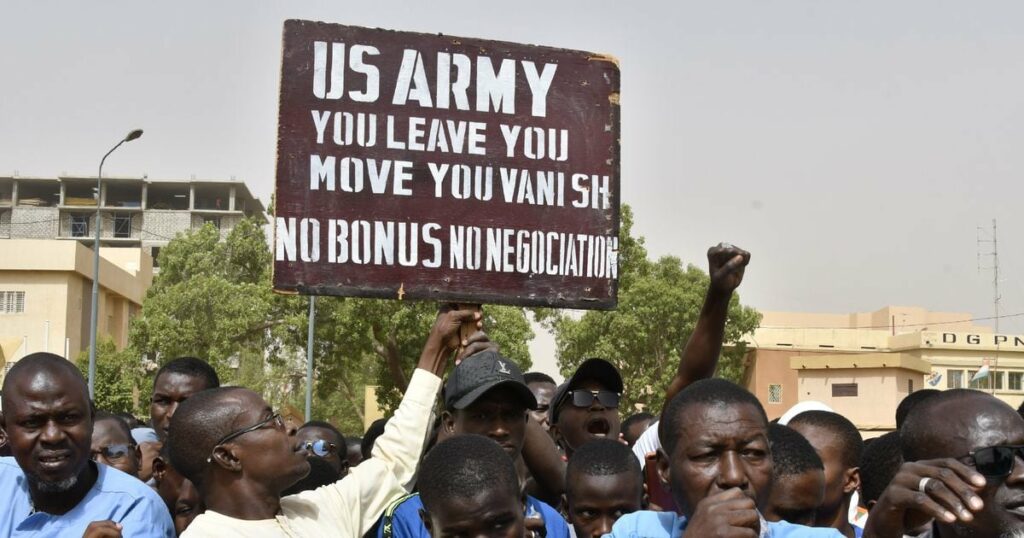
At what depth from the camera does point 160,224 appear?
97.9 metres

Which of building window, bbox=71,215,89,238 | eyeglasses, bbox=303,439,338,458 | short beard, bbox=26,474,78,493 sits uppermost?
building window, bbox=71,215,89,238

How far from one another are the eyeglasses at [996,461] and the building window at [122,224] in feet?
330

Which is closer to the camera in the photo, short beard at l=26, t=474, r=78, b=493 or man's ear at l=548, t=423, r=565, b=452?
short beard at l=26, t=474, r=78, b=493

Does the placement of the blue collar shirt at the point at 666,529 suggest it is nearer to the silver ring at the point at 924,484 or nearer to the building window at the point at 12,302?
the silver ring at the point at 924,484

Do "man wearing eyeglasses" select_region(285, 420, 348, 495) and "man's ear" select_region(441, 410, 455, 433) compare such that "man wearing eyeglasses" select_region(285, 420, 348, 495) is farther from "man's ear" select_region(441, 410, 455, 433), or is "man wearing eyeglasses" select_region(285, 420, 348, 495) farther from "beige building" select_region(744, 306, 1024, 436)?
"beige building" select_region(744, 306, 1024, 436)

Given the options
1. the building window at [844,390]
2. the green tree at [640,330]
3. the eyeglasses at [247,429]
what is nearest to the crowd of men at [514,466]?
the eyeglasses at [247,429]

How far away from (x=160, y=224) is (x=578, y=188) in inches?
3840

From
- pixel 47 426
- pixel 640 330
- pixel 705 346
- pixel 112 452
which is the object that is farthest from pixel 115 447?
pixel 640 330

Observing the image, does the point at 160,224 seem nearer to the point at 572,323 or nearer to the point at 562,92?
the point at 572,323

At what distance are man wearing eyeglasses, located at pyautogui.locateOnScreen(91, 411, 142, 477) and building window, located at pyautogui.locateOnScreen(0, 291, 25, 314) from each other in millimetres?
45014

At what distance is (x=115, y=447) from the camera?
5.22 m

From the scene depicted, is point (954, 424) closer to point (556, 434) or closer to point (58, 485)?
point (556, 434)

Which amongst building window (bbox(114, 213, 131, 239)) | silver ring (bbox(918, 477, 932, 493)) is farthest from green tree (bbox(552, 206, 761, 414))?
building window (bbox(114, 213, 131, 239))

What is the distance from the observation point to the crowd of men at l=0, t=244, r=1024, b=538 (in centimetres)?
300
